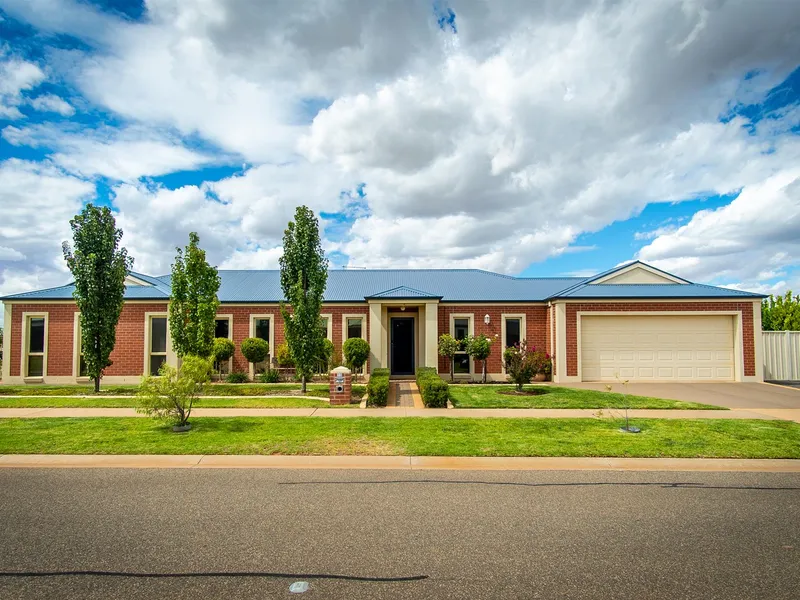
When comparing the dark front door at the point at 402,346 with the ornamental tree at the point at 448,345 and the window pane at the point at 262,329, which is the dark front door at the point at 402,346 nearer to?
the ornamental tree at the point at 448,345

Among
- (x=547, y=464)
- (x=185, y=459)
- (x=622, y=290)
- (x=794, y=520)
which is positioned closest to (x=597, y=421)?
(x=547, y=464)

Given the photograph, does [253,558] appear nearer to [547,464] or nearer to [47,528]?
[47,528]

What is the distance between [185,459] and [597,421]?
8143mm

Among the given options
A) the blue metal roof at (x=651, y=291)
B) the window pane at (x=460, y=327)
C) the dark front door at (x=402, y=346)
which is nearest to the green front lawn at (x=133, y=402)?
the dark front door at (x=402, y=346)

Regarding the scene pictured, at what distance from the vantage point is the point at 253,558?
4391 mm

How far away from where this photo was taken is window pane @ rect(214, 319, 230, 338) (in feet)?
69.2

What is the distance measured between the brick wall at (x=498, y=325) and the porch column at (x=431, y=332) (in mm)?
828

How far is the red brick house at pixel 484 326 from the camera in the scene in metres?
19.3

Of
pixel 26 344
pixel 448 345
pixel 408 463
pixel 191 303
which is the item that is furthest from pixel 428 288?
pixel 26 344

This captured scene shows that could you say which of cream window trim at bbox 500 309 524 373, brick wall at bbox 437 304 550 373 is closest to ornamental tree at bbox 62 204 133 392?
brick wall at bbox 437 304 550 373

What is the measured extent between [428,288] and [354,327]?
14.0 feet

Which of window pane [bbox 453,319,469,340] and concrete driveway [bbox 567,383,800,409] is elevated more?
window pane [bbox 453,319,469,340]

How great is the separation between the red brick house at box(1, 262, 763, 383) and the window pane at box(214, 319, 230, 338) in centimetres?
4

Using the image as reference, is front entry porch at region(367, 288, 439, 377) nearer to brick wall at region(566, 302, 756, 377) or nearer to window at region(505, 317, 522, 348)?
window at region(505, 317, 522, 348)
